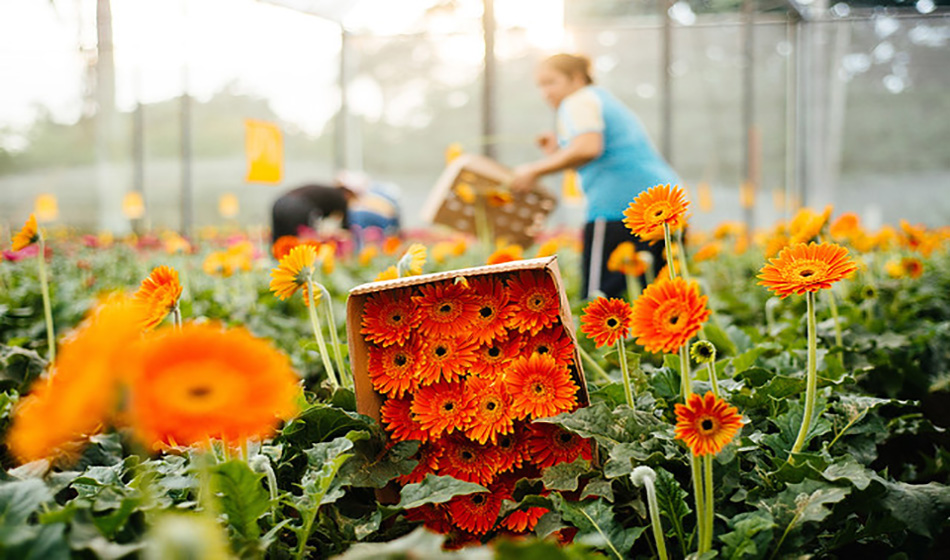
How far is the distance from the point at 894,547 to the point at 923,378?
0.85 m

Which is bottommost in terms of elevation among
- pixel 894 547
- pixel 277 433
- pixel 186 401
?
pixel 894 547

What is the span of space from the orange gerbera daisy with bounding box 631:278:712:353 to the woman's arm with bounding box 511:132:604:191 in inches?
77.2

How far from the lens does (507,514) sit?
3.15 feet

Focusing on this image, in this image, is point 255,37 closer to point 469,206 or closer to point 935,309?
point 469,206

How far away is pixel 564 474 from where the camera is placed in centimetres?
93

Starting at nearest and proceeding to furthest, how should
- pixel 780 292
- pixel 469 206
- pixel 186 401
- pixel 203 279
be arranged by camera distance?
pixel 186 401
pixel 780 292
pixel 469 206
pixel 203 279

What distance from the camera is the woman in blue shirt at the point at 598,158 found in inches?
104

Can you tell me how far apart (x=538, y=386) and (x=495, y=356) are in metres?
0.07

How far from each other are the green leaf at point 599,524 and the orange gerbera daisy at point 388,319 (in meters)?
0.29

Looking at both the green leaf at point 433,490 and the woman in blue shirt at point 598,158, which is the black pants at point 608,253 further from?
the green leaf at point 433,490

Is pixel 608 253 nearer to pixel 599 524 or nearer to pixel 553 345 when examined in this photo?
pixel 553 345

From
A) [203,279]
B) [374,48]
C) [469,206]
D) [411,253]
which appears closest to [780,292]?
[411,253]

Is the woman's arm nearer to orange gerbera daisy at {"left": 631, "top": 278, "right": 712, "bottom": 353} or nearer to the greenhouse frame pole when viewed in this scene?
the greenhouse frame pole

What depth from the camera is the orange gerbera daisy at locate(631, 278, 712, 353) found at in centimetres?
66
